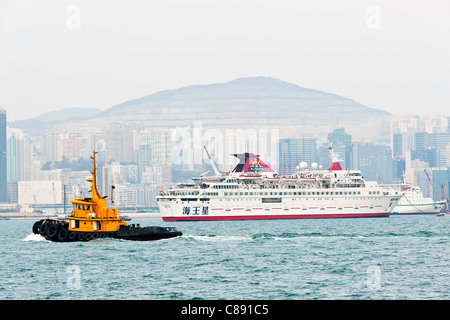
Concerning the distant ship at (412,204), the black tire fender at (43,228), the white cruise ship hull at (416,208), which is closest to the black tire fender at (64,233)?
the black tire fender at (43,228)

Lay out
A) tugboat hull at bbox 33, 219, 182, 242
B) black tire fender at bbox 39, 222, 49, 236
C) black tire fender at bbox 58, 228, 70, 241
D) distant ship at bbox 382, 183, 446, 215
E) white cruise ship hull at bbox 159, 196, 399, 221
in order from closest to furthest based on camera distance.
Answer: tugboat hull at bbox 33, 219, 182, 242, black tire fender at bbox 58, 228, 70, 241, black tire fender at bbox 39, 222, 49, 236, white cruise ship hull at bbox 159, 196, 399, 221, distant ship at bbox 382, 183, 446, 215

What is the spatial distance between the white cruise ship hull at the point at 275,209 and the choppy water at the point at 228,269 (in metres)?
54.1

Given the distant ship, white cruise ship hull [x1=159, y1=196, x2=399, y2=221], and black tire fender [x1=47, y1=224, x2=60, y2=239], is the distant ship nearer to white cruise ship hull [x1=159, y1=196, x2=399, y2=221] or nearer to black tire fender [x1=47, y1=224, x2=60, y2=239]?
white cruise ship hull [x1=159, y1=196, x2=399, y2=221]

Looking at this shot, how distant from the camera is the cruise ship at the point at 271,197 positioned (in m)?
124

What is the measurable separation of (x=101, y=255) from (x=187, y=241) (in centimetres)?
1299

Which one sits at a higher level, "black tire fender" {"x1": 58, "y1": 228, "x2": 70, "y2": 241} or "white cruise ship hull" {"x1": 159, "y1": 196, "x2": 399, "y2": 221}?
"black tire fender" {"x1": 58, "y1": 228, "x2": 70, "y2": 241}

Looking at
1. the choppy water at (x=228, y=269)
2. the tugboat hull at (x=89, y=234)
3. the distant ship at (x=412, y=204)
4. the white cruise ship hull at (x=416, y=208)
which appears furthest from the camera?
the distant ship at (x=412, y=204)

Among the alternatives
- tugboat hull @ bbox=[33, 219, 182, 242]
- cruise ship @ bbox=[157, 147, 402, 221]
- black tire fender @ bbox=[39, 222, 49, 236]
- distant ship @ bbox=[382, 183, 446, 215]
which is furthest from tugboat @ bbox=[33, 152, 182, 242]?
distant ship @ bbox=[382, 183, 446, 215]

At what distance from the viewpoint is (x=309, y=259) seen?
53094 mm

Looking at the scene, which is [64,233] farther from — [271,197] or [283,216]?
[271,197]

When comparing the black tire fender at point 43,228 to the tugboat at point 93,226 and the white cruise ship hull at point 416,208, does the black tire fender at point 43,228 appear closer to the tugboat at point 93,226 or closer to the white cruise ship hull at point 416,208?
the tugboat at point 93,226

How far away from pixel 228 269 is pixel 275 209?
259ft

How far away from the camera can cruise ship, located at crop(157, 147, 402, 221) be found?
4879 inches

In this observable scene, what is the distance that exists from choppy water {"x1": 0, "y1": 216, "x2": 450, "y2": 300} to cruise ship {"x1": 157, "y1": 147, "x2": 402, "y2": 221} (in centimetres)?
5457
